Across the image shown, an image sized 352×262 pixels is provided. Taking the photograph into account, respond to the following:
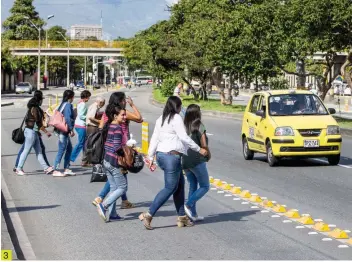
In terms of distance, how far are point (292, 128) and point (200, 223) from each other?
8355mm

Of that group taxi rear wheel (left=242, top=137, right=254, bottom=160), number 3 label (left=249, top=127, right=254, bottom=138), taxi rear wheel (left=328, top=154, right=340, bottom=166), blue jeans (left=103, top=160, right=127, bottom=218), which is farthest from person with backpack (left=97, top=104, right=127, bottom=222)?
taxi rear wheel (left=242, top=137, right=254, bottom=160)

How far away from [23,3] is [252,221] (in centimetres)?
14319

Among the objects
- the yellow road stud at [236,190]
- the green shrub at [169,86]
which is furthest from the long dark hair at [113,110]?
the green shrub at [169,86]

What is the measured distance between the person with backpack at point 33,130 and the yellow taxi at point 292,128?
16.3 feet

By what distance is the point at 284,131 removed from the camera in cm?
1925

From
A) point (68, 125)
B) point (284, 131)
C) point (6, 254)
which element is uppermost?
point (68, 125)

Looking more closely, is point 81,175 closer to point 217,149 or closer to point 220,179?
point 220,179

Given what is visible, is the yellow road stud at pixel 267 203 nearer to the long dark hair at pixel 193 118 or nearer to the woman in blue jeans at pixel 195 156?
the woman in blue jeans at pixel 195 156

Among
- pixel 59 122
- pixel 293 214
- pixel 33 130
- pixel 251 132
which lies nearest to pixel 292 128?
pixel 251 132

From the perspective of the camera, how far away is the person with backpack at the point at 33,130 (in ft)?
55.7

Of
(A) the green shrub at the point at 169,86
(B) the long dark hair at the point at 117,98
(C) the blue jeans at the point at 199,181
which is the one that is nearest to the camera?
(C) the blue jeans at the point at 199,181

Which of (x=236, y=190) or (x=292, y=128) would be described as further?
(x=292, y=128)

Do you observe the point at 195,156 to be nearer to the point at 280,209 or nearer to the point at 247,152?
the point at 280,209

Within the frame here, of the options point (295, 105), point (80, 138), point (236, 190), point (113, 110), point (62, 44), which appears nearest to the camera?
point (113, 110)
